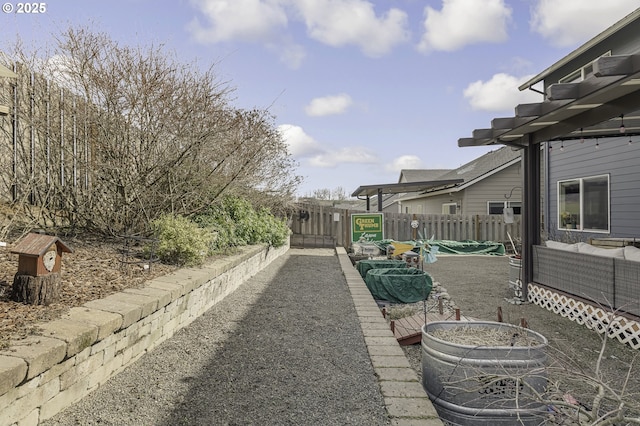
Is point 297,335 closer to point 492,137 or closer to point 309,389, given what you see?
point 309,389

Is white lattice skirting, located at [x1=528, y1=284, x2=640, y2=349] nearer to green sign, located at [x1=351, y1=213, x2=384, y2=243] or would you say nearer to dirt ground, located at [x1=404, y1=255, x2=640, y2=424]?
dirt ground, located at [x1=404, y1=255, x2=640, y2=424]

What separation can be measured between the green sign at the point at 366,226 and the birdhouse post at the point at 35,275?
11.5 meters

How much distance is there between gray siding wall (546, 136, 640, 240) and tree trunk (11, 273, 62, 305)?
10.3m

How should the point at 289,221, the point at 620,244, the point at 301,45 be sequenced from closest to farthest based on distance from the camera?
the point at 620,244, the point at 301,45, the point at 289,221

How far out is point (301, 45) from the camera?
9.09 meters

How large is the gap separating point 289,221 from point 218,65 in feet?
26.0

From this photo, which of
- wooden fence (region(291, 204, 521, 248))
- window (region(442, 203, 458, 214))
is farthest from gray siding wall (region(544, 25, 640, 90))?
window (region(442, 203, 458, 214))

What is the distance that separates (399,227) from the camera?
15.5 meters

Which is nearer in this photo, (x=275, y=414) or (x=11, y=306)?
(x=275, y=414)

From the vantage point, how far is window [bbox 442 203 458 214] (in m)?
19.8

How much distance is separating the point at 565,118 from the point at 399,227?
32.9 feet

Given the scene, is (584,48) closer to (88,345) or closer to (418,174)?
(88,345)

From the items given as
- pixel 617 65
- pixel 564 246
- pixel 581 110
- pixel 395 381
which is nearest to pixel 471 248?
pixel 564 246

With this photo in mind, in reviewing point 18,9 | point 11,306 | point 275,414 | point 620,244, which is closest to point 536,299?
point 620,244
